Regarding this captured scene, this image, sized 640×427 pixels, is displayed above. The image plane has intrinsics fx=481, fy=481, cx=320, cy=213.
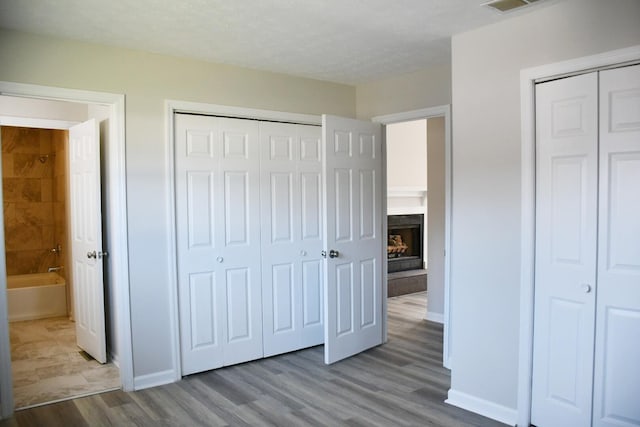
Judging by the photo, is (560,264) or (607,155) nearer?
(607,155)

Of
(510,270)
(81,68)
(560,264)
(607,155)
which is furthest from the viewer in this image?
(81,68)

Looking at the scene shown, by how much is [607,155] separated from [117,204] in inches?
125

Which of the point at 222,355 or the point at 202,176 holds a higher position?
the point at 202,176

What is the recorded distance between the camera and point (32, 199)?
625 centimetres

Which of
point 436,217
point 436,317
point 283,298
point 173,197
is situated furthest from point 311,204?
point 436,317

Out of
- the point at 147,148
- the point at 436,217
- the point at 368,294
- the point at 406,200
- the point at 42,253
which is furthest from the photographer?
the point at 406,200

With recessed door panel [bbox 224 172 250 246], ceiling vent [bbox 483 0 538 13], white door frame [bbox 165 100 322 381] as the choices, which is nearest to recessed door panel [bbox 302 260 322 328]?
recessed door panel [bbox 224 172 250 246]

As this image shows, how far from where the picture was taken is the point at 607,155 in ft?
8.47

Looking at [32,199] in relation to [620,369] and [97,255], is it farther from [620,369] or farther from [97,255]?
[620,369]

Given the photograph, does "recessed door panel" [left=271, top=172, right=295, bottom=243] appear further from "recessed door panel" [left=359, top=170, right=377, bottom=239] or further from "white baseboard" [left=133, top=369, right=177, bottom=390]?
"white baseboard" [left=133, top=369, right=177, bottom=390]

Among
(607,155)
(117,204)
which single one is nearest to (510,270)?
(607,155)

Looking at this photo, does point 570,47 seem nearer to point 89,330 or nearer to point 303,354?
point 303,354

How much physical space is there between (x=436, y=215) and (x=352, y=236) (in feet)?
5.42

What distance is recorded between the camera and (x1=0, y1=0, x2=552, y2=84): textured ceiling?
2682 mm
